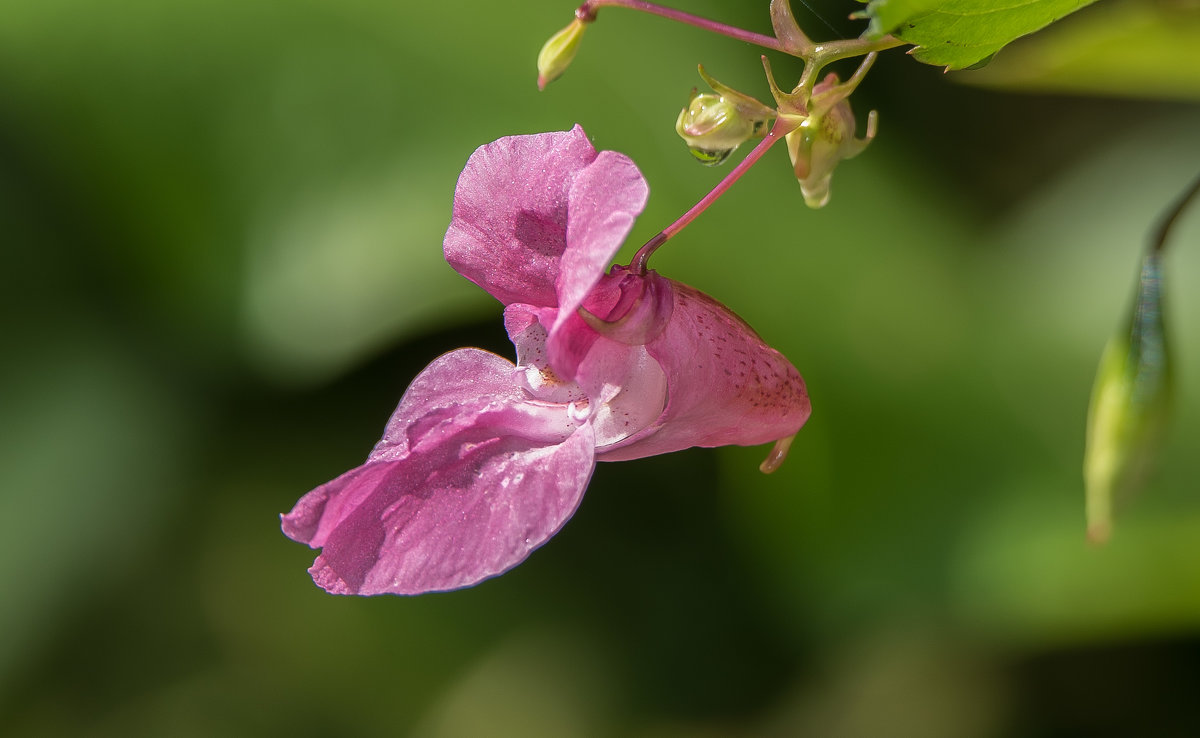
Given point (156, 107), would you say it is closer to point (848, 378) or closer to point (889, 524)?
point (848, 378)

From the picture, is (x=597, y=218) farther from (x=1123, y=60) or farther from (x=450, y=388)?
(x=1123, y=60)

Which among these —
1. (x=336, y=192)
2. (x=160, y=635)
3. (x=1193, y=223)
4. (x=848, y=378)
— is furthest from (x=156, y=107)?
(x=1193, y=223)

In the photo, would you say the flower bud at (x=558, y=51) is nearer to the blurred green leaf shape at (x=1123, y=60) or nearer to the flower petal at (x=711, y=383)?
the flower petal at (x=711, y=383)

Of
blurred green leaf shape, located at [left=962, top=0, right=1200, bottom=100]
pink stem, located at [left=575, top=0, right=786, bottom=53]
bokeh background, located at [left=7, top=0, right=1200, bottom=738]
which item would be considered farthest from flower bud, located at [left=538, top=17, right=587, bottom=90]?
bokeh background, located at [left=7, top=0, right=1200, bottom=738]

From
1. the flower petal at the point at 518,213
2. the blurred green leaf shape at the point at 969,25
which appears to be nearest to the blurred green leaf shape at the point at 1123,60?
the blurred green leaf shape at the point at 969,25

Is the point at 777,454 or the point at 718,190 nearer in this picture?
the point at 718,190

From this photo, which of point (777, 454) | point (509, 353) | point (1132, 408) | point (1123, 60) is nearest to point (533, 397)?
point (777, 454)

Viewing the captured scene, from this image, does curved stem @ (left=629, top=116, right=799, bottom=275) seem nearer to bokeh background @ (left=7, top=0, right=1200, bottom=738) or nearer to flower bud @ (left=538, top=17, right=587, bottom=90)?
flower bud @ (left=538, top=17, right=587, bottom=90)
